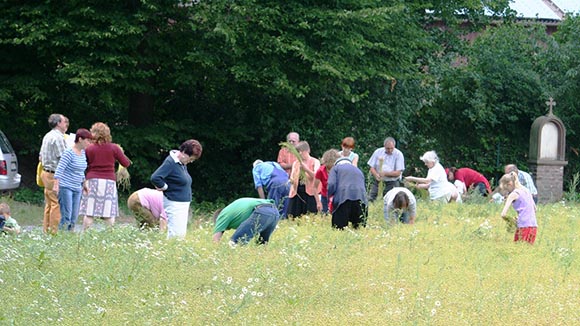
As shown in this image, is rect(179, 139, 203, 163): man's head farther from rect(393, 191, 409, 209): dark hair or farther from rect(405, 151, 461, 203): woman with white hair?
rect(405, 151, 461, 203): woman with white hair

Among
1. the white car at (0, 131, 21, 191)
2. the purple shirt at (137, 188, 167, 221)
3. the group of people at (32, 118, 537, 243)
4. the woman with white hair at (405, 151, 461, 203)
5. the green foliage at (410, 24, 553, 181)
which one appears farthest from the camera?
the green foliage at (410, 24, 553, 181)

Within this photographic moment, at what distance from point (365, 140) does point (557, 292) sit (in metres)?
17.3

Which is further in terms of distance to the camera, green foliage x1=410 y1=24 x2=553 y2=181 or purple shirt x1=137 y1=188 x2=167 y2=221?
green foliage x1=410 y1=24 x2=553 y2=181

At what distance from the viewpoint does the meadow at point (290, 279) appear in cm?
870

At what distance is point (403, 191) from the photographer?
15.6m

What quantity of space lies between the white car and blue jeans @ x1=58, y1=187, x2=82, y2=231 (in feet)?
25.0

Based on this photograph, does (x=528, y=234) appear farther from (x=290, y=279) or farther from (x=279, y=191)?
(x=290, y=279)

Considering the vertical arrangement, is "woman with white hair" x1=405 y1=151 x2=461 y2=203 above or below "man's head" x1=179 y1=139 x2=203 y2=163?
below

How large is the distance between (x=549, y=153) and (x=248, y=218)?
19176 millimetres

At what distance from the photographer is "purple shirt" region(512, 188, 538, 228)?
13.7 m

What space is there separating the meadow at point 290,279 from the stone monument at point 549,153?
14.9m

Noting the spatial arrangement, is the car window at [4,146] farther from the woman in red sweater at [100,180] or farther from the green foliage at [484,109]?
the green foliage at [484,109]

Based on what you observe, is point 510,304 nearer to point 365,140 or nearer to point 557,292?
point 557,292

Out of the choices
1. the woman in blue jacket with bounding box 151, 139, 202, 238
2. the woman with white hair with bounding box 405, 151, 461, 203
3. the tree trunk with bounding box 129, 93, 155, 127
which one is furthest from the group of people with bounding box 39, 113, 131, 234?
the tree trunk with bounding box 129, 93, 155, 127
